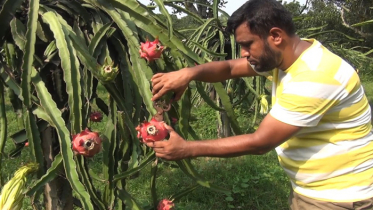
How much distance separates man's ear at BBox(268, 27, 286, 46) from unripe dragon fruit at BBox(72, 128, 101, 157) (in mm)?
580

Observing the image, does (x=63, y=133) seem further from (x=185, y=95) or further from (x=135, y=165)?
(x=185, y=95)

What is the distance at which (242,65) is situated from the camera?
5.27 ft

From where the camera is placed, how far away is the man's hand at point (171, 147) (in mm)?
1099

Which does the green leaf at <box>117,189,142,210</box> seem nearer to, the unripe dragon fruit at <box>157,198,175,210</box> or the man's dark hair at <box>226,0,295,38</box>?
the unripe dragon fruit at <box>157,198,175,210</box>

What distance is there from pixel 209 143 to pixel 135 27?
45cm

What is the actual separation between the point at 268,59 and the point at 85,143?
0.59m

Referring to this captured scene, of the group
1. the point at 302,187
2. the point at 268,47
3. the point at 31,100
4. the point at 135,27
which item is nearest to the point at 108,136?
the point at 31,100

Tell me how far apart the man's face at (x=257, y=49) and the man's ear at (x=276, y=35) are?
20mm

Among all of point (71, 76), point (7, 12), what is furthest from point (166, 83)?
point (7, 12)

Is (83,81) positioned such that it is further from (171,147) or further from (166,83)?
(171,147)

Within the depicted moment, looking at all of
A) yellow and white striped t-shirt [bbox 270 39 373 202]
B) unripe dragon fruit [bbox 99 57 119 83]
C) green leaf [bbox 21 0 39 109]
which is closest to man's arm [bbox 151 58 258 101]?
unripe dragon fruit [bbox 99 57 119 83]

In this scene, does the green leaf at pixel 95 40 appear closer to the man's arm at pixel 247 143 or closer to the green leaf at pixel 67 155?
the green leaf at pixel 67 155

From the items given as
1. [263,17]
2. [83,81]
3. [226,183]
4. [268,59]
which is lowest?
[226,183]

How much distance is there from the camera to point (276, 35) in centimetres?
122
